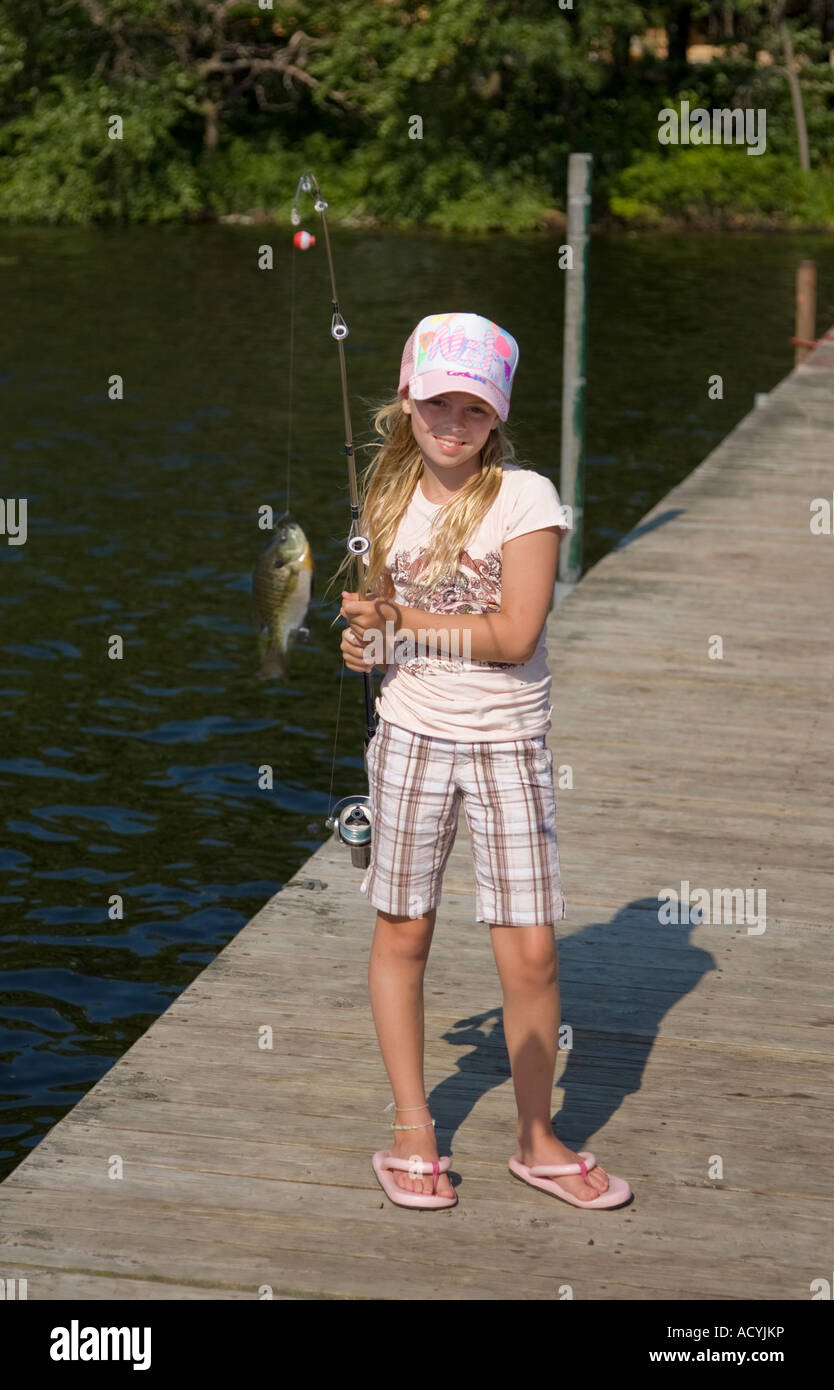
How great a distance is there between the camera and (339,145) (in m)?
42.2

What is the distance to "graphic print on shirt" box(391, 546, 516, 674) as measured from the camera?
4.42 meters

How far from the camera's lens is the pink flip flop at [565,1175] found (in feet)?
15.3

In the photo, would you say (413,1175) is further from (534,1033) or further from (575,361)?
(575,361)

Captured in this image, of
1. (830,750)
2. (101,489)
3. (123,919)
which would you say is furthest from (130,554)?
(830,750)

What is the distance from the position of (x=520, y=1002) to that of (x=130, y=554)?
10638 mm

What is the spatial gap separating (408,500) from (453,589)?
24 centimetres

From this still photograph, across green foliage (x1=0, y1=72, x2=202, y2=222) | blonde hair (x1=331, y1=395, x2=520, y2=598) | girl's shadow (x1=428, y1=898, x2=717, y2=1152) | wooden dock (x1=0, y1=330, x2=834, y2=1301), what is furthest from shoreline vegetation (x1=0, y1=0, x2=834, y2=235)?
blonde hair (x1=331, y1=395, x2=520, y2=598)

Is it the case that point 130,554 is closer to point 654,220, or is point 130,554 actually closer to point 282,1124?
point 282,1124

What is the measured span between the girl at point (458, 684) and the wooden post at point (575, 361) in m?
6.79

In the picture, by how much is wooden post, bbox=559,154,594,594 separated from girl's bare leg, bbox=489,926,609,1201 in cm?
683

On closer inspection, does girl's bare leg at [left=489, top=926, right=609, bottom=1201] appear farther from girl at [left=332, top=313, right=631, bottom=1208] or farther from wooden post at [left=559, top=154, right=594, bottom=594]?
wooden post at [left=559, top=154, right=594, bottom=594]

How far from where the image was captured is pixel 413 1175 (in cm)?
465

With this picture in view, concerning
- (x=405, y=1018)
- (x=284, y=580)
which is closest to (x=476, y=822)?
(x=405, y=1018)

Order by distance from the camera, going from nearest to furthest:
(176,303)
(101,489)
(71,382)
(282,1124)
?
(282,1124) < (101,489) < (71,382) < (176,303)
